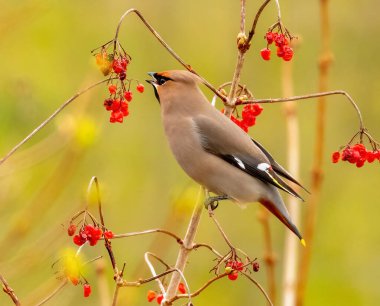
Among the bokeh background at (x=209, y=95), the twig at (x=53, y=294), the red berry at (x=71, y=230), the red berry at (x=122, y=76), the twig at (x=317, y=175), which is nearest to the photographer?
the twig at (x=53, y=294)

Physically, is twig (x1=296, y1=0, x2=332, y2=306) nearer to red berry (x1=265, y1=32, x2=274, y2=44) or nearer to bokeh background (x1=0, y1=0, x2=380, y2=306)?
red berry (x1=265, y1=32, x2=274, y2=44)

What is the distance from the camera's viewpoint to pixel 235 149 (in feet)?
12.7

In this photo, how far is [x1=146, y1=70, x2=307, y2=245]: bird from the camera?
3.79 meters

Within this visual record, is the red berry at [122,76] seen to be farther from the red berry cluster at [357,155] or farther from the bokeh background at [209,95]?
the bokeh background at [209,95]

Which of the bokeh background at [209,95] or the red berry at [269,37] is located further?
the bokeh background at [209,95]

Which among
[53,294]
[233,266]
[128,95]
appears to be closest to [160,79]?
[128,95]

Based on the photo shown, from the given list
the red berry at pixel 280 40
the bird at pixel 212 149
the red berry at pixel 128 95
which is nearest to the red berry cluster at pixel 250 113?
the bird at pixel 212 149

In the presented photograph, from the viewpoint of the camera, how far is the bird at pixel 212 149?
379 cm

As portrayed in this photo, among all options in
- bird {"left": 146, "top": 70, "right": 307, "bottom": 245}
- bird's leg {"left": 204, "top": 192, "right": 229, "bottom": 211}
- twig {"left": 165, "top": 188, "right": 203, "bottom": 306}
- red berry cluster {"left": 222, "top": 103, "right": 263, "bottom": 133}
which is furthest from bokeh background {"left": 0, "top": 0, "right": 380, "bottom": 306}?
twig {"left": 165, "top": 188, "right": 203, "bottom": 306}

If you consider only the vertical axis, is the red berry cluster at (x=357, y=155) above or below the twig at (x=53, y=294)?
above

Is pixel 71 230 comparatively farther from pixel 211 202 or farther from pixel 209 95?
pixel 209 95

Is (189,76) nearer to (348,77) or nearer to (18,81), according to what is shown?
(18,81)

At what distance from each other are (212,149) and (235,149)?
0.30 ft

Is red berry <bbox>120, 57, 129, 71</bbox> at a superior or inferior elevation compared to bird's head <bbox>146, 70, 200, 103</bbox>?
inferior
